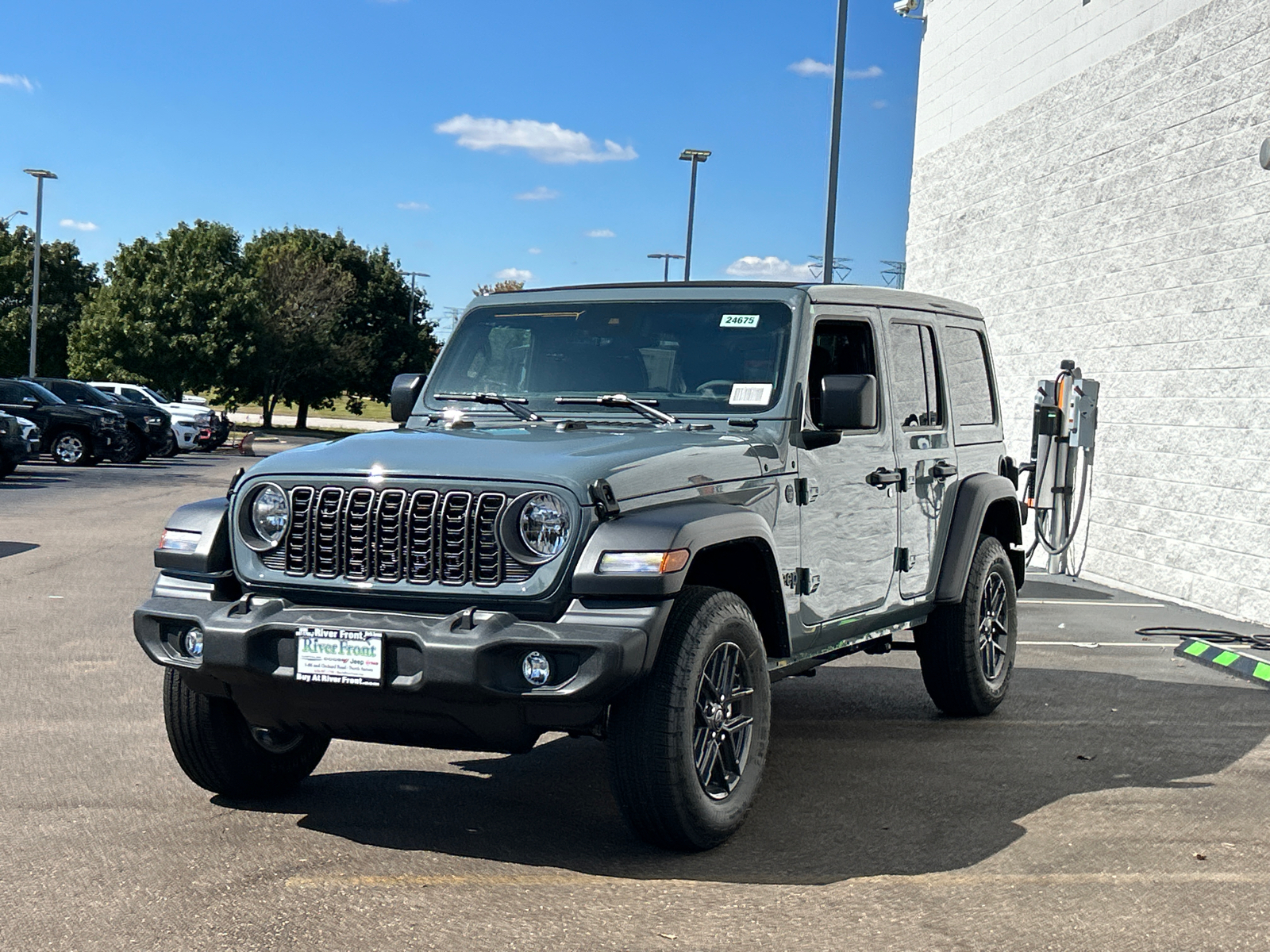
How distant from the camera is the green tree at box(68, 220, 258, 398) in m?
55.8

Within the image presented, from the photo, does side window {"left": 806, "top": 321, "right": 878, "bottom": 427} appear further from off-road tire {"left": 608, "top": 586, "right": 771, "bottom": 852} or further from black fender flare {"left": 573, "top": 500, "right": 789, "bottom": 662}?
off-road tire {"left": 608, "top": 586, "right": 771, "bottom": 852}

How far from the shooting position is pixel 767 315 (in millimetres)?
6035

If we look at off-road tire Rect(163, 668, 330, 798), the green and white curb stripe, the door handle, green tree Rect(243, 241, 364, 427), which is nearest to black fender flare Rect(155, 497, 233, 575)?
off-road tire Rect(163, 668, 330, 798)

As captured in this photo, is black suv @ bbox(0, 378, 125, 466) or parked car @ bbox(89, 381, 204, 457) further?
parked car @ bbox(89, 381, 204, 457)

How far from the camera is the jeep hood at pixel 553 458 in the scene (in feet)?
15.5

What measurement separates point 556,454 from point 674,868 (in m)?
1.44

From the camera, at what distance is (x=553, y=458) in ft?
15.8

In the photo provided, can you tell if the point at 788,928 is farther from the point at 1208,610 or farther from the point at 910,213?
the point at 910,213

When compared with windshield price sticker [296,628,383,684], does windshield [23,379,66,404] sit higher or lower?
higher

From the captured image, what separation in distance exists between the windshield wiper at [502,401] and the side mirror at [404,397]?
0.24 m

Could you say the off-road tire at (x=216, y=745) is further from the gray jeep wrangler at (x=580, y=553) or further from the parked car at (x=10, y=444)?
the parked car at (x=10, y=444)

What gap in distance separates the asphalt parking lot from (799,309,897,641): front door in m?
0.80

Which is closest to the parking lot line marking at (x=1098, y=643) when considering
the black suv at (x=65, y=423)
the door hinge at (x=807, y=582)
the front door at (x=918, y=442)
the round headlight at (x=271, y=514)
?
the front door at (x=918, y=442)

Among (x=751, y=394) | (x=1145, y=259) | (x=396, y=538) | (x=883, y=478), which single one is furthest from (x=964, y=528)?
(x=1145, y=259)
